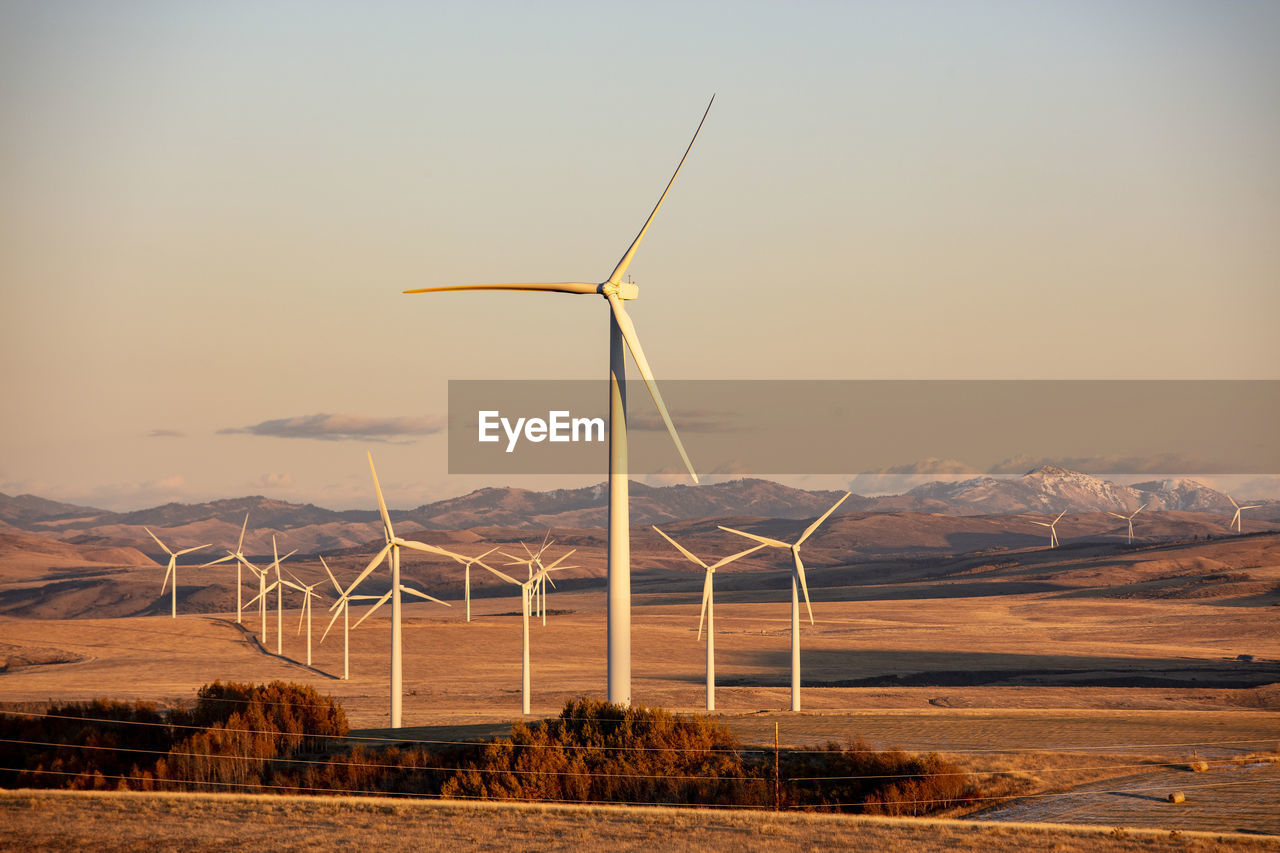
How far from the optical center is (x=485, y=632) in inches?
4277

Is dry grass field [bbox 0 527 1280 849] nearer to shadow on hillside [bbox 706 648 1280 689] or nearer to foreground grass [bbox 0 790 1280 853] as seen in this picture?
foreground grass [bbox 0 790 1280 853]

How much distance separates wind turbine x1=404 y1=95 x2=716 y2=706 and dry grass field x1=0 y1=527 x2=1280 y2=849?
6537mm

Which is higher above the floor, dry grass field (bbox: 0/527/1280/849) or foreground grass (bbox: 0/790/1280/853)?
dry grass field (bbox: 0/527/1280/849)

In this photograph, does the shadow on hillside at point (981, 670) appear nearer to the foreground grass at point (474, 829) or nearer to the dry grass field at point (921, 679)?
the dry grass field at point (921, 679)

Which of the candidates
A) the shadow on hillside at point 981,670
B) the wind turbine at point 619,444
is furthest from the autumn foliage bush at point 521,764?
the shadow on hillside at point 981,670

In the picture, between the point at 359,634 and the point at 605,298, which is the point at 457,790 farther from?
the point at 359,634

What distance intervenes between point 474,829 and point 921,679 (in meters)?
58.3

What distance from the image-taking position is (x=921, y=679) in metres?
82.7

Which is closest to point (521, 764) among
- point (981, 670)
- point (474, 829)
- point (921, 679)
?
point (474, 829)

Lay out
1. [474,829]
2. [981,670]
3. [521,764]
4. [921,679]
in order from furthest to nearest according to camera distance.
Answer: [981,670], [921,679], [521,764], [474,829]

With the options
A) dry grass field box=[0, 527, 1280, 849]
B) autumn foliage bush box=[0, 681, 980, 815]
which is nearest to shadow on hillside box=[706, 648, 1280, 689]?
dry grass field box=[0, 527, 1280, 849]

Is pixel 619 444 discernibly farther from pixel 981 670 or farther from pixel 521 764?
pixel 981 670

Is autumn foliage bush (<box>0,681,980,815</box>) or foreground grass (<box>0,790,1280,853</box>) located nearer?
foreground grass (<box>0,790,1280,853</box>)

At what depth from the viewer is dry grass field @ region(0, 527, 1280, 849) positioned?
31891 mm
